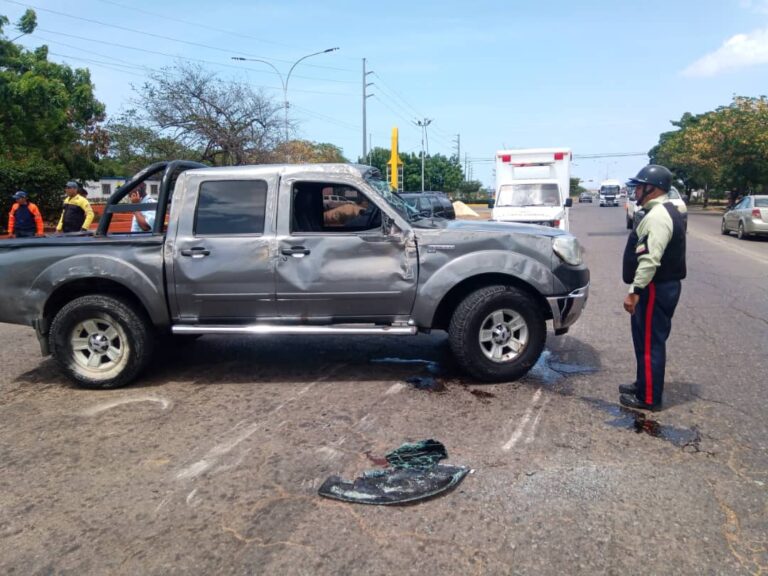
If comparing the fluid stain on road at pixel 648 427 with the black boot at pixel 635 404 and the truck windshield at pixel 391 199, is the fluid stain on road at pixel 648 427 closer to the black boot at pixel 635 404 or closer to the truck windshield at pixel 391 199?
the black boot at pixel 635 404

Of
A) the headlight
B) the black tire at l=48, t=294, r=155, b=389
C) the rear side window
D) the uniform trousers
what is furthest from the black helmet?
the black tire at l=48, t=294, r=155, b=389

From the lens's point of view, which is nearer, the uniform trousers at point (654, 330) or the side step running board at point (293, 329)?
the uniform trousers at point (654, 330)

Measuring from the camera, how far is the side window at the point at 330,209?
571 cm

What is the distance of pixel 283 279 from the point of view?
18.1 ft

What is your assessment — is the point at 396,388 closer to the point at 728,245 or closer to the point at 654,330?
the point at 654,330

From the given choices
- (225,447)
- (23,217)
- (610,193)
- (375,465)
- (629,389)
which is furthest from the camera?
(610,193)

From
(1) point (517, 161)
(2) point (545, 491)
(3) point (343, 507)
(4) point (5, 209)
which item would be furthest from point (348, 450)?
(4) point (5, 209)

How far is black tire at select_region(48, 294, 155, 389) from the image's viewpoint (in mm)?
5629

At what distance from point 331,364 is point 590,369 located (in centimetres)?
251

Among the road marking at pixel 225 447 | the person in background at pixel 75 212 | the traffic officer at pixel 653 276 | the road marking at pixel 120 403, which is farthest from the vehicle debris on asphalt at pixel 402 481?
the person in background at pixel 75 212

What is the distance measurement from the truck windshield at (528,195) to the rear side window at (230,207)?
36.1ft

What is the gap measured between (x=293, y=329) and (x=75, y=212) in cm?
665

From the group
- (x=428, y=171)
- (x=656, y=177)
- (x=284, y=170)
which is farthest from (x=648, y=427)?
(x=428, y=171)

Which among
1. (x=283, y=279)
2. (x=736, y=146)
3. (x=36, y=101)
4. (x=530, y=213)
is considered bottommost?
(x=283, y=279)
